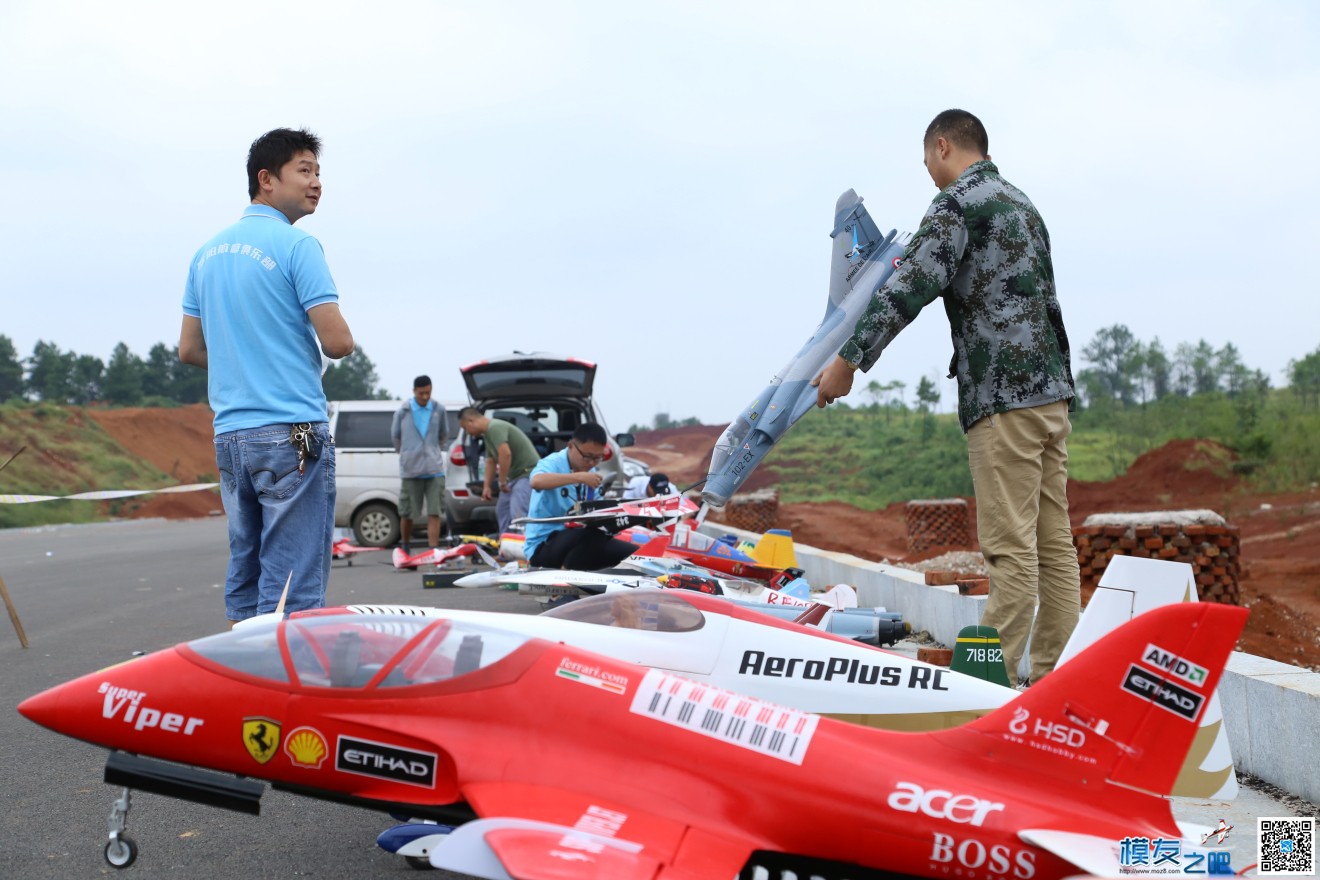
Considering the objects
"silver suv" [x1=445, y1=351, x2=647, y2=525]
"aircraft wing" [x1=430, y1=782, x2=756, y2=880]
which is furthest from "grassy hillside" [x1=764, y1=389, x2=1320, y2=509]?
"aircraft wing" [x1=430, y1=782, x2=756, y2=880]

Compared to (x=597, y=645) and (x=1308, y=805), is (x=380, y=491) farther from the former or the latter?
(x=1308, y=805)

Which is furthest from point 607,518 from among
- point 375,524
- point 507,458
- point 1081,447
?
point 1081,447

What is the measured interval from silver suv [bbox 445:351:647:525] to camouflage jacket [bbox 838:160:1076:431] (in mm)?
9376

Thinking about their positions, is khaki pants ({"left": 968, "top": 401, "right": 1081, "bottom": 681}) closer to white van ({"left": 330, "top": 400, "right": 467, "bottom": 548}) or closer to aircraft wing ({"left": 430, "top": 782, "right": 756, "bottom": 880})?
aircraft wing ({"left": 430, "top": 782, "right": 756, "bottom": 880})

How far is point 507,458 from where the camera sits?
12.8m

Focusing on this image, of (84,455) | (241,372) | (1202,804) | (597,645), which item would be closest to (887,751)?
(597,645)

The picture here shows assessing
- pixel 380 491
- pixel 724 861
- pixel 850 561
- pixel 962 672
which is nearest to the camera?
pixel 724 861

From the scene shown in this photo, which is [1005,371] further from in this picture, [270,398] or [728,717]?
[270,398]

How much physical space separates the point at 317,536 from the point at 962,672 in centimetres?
259

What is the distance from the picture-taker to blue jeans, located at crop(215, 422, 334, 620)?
14.7 ft

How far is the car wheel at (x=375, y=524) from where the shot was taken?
1691 cm

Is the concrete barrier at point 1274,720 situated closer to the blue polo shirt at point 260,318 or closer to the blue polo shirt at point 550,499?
the blue polo shirt at point 260,318

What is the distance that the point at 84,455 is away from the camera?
5516 cm

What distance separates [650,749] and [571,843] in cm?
38
